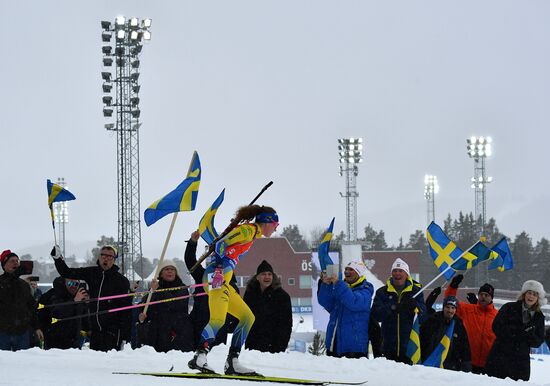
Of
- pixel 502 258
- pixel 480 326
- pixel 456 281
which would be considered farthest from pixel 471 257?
pixel 480 326

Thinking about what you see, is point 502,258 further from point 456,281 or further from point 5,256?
point 5,256

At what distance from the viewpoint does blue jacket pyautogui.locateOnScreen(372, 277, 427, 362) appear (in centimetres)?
872

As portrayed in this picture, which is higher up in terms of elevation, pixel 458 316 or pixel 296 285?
pixel 458 316

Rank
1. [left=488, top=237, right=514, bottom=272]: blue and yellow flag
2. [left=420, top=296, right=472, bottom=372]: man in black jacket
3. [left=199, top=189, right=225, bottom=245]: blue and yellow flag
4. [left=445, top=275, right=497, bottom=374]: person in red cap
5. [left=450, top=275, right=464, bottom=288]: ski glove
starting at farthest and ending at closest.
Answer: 1. [left=488, top=237, right=514, bottom=272]: blue and yellow flag
2. [left=450, top=275, right=464, bottom=288]: ski glove
3. [left=445, top=275, right=497, bottom=374]: person in red cap
4. [left=420, top=296, right=472, bottom=372]: man in black jacket
5. [left=199, top=189, right=225, bottom=245]: blue and yellow flag

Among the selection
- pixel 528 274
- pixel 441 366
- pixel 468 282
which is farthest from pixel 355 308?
pixel 528 274

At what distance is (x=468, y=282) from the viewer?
268 ft

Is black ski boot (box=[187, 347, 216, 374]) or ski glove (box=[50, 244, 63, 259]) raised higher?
ski glove (box=[50, 244, 63, 259])

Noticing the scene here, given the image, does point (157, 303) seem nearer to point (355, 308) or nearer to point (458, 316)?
point (355, 308)

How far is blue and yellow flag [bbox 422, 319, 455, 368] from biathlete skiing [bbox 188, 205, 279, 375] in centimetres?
253

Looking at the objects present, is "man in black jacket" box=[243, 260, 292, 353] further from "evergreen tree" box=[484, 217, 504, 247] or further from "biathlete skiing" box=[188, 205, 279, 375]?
"evergreen tree" box=[484, 217, 504, 247]

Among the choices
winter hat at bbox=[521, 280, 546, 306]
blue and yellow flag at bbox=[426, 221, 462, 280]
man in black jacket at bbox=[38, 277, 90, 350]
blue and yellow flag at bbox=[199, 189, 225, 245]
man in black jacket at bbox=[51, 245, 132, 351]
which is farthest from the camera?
blue and yellow flag at bbox=[426, 221, 462, 280]

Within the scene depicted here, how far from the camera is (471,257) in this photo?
10.5 metres

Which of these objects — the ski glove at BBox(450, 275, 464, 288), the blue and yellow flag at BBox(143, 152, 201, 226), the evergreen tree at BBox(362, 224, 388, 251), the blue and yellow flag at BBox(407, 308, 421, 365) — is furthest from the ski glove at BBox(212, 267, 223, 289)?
the evergreen tree at BBox(362, 224, 388, 251)

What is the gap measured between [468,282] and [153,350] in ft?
250
